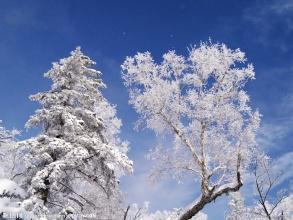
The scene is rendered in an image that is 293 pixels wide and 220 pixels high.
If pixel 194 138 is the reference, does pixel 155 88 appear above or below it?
above

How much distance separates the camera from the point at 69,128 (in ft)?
54.9

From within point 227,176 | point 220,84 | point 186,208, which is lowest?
point 186,208

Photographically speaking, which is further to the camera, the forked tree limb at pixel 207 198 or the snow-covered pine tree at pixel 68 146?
the forked tree limb at pixel 207 198

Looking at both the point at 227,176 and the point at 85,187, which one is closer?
the point at 227,176

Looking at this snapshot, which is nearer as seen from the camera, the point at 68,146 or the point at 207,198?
the point at 68,146

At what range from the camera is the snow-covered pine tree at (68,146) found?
15344 mm

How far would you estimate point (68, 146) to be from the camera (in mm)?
15578

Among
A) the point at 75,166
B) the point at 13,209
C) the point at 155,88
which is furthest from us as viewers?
the point at 155,88

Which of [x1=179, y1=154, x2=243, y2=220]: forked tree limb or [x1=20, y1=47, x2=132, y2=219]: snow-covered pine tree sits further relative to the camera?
[x1=179, y1=154, x2=243, y2=220]: forked tree limb

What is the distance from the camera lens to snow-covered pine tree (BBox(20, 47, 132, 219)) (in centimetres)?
1534

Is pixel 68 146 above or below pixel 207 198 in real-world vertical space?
above

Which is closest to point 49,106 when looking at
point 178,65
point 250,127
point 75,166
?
point 75,166

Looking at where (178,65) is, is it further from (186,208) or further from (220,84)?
(186,208)

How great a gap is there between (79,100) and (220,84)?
8.45 metres
